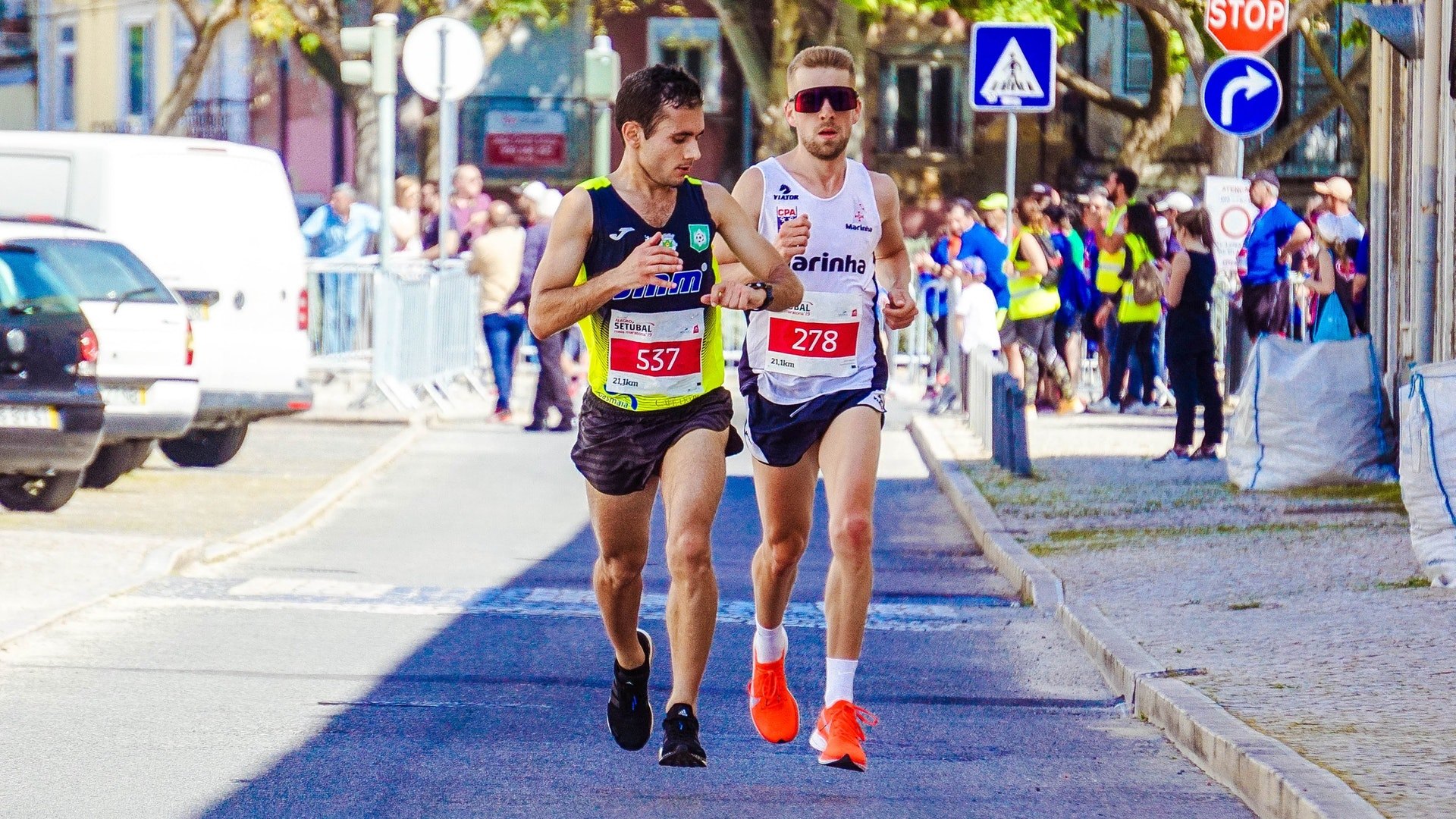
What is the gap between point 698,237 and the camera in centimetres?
671

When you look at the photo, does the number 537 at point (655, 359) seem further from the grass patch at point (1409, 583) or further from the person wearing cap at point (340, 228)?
the person wearing cap at point (340, 228)

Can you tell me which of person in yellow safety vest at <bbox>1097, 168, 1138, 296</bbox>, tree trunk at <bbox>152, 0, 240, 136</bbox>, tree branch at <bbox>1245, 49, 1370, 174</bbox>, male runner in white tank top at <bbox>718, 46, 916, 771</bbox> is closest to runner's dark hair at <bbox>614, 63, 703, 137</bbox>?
male runner in white tank top at <bbox>718, 46, 916, 771</bbox>

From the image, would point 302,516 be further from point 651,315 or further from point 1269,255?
point 651,315

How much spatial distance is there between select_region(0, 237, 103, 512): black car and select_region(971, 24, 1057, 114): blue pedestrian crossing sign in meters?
7.31

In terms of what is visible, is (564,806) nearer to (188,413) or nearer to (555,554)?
(555,554)

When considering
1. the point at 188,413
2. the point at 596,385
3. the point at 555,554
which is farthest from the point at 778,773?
the point at 188,413

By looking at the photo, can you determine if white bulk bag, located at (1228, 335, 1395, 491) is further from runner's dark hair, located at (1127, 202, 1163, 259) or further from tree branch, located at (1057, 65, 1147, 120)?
tree branch, located at (1057, 65, 1147, 120)

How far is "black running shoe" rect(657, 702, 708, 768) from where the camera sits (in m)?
6.66

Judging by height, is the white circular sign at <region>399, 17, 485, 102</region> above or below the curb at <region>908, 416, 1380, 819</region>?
above

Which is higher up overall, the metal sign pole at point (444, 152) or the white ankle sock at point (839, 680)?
the metal sign pole at point (444, 152)

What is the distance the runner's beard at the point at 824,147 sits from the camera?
7.12 metres

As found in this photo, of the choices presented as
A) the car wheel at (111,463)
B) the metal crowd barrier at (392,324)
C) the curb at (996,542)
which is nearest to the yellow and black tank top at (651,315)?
the curb at (996,542)

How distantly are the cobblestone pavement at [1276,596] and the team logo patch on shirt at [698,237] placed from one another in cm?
211

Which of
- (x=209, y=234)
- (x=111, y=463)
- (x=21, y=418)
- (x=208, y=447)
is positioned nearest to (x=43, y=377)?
(x=21, y=418)
